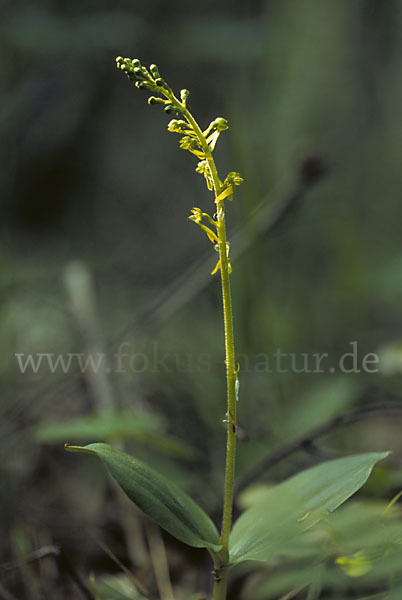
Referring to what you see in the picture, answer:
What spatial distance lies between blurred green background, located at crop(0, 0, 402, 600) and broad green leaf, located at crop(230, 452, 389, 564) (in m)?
0.30

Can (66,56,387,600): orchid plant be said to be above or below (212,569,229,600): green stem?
above

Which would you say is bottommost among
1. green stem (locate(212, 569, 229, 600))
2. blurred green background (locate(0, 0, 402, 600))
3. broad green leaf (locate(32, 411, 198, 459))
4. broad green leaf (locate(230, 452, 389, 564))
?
green stem (locate(212, 569, 229, 600))

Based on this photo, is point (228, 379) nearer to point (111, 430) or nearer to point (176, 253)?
point (111, 430)

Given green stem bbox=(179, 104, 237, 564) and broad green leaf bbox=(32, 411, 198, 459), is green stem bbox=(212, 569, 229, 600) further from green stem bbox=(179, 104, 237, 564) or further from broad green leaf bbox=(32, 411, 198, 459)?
broad green leaf bbox=(32, 411, 198, 459)

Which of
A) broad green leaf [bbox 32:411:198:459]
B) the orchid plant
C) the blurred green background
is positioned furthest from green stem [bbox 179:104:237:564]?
broad green leaf [bbox 32:411:198:459]

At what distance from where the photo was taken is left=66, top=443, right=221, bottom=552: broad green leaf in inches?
30.1

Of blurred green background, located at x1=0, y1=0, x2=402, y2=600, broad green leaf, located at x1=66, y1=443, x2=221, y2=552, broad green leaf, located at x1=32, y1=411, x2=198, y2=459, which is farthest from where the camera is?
blurred green background, located at x1=0, y1=0, x2=402, y2=600

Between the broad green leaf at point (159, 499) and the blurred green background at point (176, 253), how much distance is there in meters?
0.28

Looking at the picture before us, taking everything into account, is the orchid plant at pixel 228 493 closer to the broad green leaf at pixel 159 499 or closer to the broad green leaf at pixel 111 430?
the broad green leaf at pixel 159 499

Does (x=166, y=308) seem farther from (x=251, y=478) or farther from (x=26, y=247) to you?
(x=26, y=247)

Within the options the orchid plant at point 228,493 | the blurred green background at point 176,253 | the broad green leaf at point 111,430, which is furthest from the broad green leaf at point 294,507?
the broad green leaf at point 111,430

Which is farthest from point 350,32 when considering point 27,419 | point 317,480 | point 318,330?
point 317,480

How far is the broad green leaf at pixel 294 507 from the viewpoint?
2.55 ft

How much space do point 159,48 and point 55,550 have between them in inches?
120
